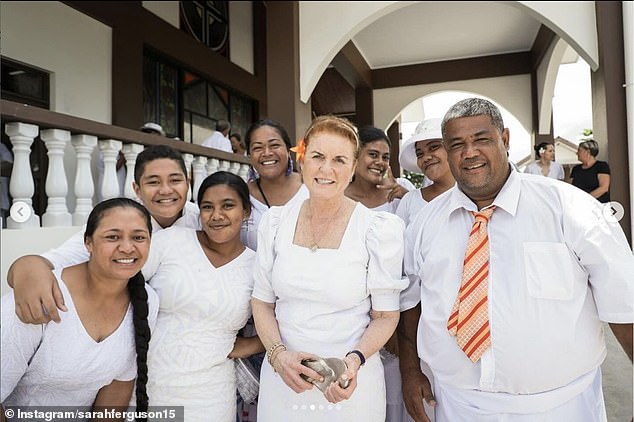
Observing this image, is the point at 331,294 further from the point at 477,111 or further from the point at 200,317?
the point at 477,111

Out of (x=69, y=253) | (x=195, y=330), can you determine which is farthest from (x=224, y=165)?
(x=195, y=330)

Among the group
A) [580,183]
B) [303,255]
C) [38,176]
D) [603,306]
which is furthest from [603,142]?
[38,176]

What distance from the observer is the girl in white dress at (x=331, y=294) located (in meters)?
1.64

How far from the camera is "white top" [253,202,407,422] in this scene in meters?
1.65

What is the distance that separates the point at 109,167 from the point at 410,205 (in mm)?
2057

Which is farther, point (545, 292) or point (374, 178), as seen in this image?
point (374, 178)

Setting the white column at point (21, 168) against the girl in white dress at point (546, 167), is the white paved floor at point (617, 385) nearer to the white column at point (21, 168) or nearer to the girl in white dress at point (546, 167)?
the white column at point (21, 168)

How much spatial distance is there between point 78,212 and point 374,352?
7.22ft

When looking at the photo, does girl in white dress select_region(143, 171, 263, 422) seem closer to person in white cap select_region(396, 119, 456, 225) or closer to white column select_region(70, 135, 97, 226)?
person in white cap select_region(396, 119, 456, 225)

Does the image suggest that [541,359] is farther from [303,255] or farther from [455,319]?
[303,255]

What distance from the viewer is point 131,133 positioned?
130 inches

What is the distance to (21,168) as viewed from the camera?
262 cm

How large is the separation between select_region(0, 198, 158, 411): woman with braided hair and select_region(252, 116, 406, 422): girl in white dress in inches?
19.9

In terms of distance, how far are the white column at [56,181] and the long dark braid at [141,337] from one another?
4.14 ft
